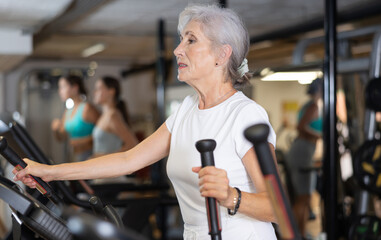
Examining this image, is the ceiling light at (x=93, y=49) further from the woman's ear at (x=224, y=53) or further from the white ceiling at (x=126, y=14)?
the woman's ear at (x=224, y=53)

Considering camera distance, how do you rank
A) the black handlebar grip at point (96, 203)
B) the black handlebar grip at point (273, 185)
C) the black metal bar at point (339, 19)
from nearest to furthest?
the black handlebar grip at point (273, 185) < the black handlebar grip at point (96, 203) < the black metal bar at point (339, 19)

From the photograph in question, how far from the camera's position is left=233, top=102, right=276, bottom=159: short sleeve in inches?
58.5

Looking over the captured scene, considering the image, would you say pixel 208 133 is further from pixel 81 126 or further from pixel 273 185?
pixel 81 126

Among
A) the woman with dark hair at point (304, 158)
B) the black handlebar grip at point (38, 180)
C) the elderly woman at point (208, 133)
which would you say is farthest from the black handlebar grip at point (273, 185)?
the woman with dark hair at point (304, 158)

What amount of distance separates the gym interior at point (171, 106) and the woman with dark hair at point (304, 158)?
5 centimetres

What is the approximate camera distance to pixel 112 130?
4734mm

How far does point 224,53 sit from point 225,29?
0.07m

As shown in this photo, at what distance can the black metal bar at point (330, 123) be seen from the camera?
10.7 ft

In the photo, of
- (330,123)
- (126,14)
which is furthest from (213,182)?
(126,14)

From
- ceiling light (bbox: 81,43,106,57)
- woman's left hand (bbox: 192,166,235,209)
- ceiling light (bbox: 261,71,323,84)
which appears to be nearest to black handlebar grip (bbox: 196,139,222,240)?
woman's left hand (bbox: 192,166,235,209)

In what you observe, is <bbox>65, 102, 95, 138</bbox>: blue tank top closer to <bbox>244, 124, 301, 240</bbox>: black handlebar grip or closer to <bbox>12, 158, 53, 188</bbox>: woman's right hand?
<bbox>12, 158, 53, 188</bbox>: woman's right hand

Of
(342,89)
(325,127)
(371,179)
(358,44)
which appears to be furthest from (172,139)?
(358,44)

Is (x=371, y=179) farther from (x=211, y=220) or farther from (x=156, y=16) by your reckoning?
(x=156, y=16)

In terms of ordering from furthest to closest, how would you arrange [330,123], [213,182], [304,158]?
[304,158]
[330,123]
[213,182]
